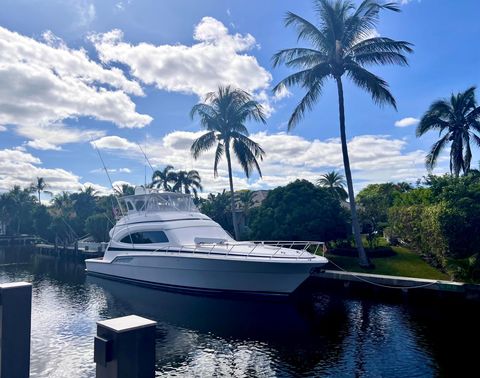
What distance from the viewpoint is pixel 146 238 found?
23781 mm

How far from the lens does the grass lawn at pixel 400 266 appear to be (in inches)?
864

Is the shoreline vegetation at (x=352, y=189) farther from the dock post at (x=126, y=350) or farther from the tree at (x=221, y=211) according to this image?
the dock post at (x=126, y=350)

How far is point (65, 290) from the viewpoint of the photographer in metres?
23.2

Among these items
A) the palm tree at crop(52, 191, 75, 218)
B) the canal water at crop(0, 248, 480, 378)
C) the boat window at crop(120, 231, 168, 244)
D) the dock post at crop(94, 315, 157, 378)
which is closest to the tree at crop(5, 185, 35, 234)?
the palm tree at crop(52, 191, 75, 218)

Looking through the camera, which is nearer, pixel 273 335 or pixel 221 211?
pixel 273 335

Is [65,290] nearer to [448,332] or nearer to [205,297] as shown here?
[205,297]

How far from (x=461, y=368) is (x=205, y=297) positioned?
12.5 m

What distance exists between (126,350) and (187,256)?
1564 cm

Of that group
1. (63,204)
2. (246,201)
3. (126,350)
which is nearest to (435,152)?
(246,201)

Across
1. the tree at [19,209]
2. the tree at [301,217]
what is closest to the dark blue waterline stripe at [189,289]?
the tree at [301,217]

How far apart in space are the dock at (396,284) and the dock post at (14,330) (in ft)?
58.3

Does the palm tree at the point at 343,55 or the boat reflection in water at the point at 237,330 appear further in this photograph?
the palm tree at the point at 343,55

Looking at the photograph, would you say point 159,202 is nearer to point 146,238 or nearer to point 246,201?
point 146,238

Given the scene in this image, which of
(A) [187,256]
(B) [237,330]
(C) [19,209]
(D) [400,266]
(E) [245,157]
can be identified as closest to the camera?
(B) [237,330]
